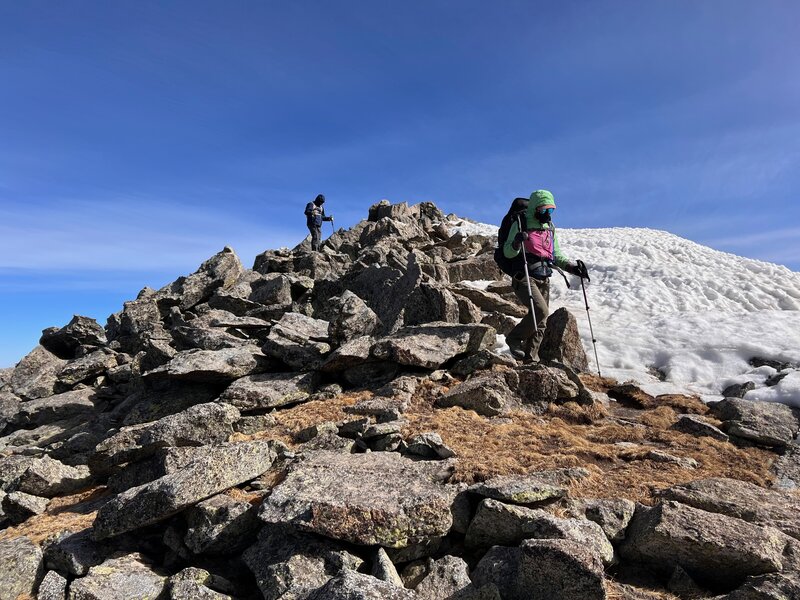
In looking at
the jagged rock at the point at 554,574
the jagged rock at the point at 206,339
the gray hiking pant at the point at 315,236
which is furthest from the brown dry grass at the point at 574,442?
the gray hiking pant at the point at 315,236

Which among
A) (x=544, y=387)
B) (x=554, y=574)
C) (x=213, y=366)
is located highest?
(x=213, y=366)

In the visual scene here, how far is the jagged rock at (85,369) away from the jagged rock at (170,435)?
10194 mm

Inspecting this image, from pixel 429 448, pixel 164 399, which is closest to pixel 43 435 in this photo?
pixel 164 399

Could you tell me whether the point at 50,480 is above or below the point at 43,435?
below

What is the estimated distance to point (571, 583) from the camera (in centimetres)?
481

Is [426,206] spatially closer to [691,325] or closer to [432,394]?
[691,325]

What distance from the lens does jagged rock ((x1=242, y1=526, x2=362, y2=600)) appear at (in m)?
5.27

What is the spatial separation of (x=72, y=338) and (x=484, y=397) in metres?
20.6

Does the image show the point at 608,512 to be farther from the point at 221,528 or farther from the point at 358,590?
the point at 221,528

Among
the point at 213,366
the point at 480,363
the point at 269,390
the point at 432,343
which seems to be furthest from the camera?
the point at 432,343

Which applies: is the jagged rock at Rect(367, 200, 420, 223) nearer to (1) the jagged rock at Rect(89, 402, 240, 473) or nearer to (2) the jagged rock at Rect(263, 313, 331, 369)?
(2) the jagged rock at Rect(263, 313, 331, 369)

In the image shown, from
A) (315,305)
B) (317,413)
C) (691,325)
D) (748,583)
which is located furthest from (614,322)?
(748,583)

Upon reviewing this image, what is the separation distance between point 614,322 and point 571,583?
56.2ft

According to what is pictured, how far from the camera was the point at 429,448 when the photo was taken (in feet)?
26.6
